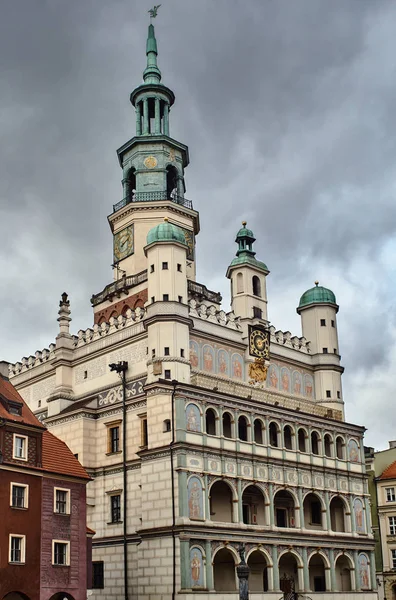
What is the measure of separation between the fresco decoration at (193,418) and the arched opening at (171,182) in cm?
2247

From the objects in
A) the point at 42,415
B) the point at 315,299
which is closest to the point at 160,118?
the point at 315,299

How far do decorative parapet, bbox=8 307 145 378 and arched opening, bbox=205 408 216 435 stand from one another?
8.37 meters

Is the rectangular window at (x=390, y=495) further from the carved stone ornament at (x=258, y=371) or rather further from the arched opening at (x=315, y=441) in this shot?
the carved stone ornament at (x=258, y=371)

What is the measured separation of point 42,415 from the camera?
65.9m

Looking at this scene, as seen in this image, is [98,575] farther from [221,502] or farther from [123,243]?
[123,243]

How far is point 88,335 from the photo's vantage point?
64438 mm

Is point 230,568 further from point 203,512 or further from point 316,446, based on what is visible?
point 316,446

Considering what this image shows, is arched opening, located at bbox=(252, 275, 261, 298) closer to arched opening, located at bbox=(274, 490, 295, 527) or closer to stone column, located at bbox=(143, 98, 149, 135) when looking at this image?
arched opening, located at bbox=(274, 490, 295, 527)

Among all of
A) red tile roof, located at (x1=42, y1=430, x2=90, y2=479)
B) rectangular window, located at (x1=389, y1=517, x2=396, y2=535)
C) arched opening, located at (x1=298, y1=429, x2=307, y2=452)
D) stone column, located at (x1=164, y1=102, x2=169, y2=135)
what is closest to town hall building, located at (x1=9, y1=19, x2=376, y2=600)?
arched opening, located at (x1=298, y1=429, x2=307, y2=452)

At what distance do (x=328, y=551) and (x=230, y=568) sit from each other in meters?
8.44

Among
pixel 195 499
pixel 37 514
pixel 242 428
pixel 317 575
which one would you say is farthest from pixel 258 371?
pixel 37 514

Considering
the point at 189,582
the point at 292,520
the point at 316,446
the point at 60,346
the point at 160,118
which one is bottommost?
the point at 189,582

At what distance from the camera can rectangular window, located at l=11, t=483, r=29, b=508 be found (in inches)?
1658

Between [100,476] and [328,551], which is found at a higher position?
[100,476]
